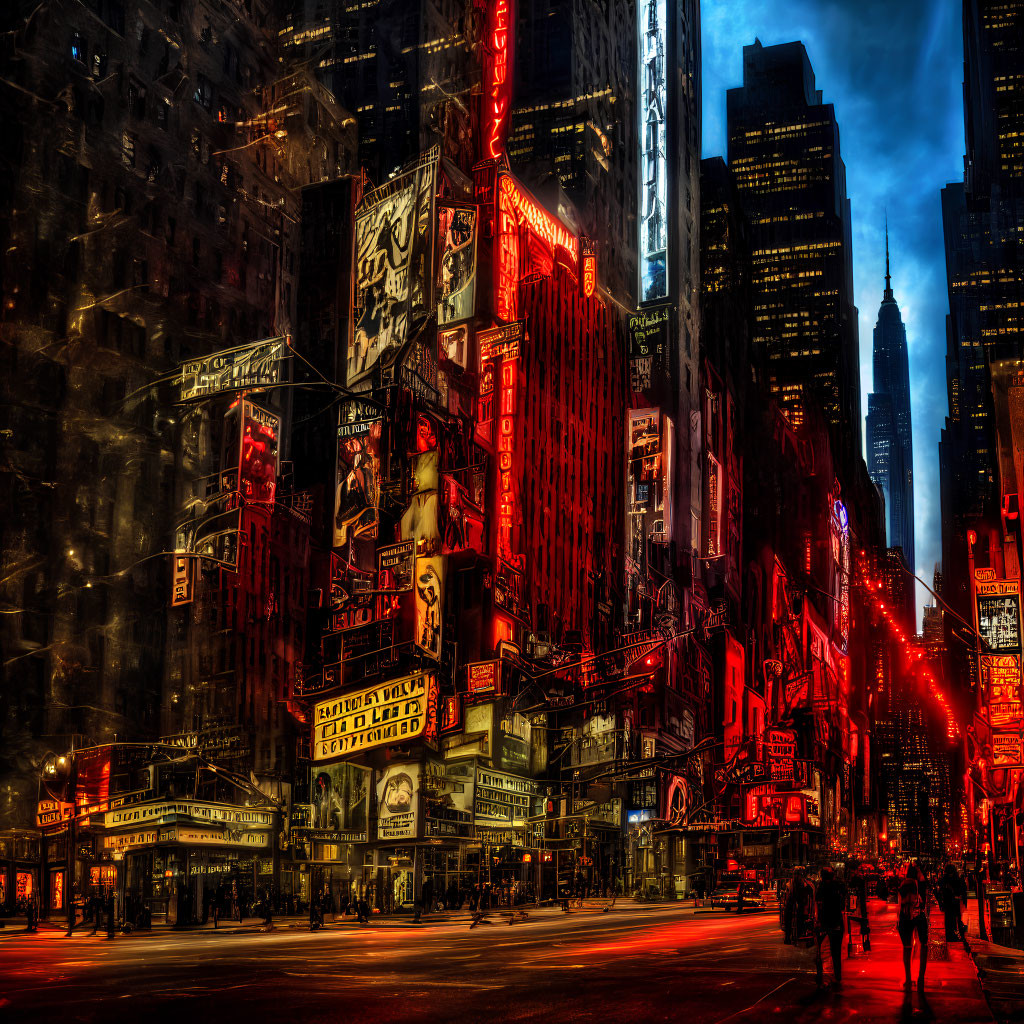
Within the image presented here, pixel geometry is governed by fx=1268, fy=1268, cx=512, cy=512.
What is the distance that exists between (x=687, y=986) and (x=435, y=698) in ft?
74.9

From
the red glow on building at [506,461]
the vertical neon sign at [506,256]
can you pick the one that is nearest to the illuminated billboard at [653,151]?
the vertical neon sign at [506,256]

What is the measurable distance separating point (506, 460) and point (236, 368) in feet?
97.6

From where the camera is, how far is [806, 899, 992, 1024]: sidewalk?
18.2m

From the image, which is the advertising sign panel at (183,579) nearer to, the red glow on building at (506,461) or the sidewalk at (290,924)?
the sidewalk at (290,924)

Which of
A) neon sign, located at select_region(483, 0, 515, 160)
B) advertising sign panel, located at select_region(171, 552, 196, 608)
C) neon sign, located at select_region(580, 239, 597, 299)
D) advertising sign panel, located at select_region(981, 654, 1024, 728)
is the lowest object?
advertising sign panel, located at select_region(981, 654, 1024, 728)

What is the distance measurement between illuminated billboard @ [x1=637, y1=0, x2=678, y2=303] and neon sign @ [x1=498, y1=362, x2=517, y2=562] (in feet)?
177

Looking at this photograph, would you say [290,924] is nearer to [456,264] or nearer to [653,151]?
[456,264]

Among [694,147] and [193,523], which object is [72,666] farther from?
[694,147]

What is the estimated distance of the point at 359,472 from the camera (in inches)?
2803

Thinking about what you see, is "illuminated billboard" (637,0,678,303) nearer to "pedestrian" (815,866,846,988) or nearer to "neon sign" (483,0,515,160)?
"neon sign" (483,0,515,160)

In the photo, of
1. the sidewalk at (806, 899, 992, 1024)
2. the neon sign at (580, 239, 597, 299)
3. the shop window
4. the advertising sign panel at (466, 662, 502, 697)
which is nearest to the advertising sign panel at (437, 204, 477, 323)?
the neon sign at (580, 239, 597, 299)

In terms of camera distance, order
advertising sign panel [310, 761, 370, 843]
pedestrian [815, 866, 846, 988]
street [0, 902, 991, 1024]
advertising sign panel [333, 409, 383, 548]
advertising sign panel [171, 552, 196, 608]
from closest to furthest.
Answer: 1. street [0, 902, 991, 1024]
2. pedestrian [815, 866, 846, 988]
3. advertising sign panel [310, 761, 370, 843]
4. advertising sign panel [171, 552, 196, 608]
5. advertising sign panel [333, 409, 383, 548]

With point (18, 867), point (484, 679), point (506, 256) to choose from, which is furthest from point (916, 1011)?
point (506, 256)

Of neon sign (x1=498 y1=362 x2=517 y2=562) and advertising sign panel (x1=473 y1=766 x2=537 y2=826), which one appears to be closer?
advertising sign panel (x1=473 y1=766 x2=537 y2=826)
